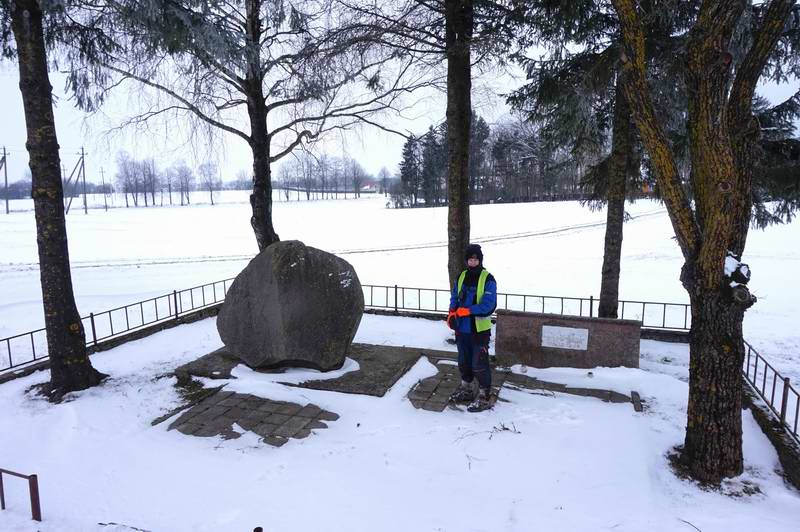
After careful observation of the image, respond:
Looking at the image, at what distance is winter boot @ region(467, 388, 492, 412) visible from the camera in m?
6.05

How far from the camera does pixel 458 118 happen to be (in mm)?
8703

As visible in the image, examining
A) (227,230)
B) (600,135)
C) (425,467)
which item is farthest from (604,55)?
(227,230)

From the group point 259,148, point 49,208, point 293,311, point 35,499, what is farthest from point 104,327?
point 35,499

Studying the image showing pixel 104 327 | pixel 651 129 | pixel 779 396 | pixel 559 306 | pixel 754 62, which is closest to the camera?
pixel 754 62

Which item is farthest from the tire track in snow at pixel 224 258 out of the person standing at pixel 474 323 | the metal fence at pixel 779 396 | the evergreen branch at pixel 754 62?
the evergreen branch at pixel 754 62

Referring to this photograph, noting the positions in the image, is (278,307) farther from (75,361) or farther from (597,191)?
(597,191)

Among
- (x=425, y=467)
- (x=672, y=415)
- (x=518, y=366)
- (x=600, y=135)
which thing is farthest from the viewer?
(x=600, y=135)

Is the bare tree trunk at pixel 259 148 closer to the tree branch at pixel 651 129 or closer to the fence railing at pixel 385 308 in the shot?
the fence railing at pixel 385 308

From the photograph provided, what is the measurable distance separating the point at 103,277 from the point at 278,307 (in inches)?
628

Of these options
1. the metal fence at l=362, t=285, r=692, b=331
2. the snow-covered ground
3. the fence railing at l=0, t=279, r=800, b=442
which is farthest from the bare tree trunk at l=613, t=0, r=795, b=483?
the metal fence at l=362, t=285, r=692, b=331

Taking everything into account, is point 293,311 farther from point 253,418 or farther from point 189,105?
point 189,105

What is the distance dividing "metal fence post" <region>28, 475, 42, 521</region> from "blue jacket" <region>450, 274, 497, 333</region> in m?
4.42

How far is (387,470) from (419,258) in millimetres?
18753

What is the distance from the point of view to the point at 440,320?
11031 millimetres
